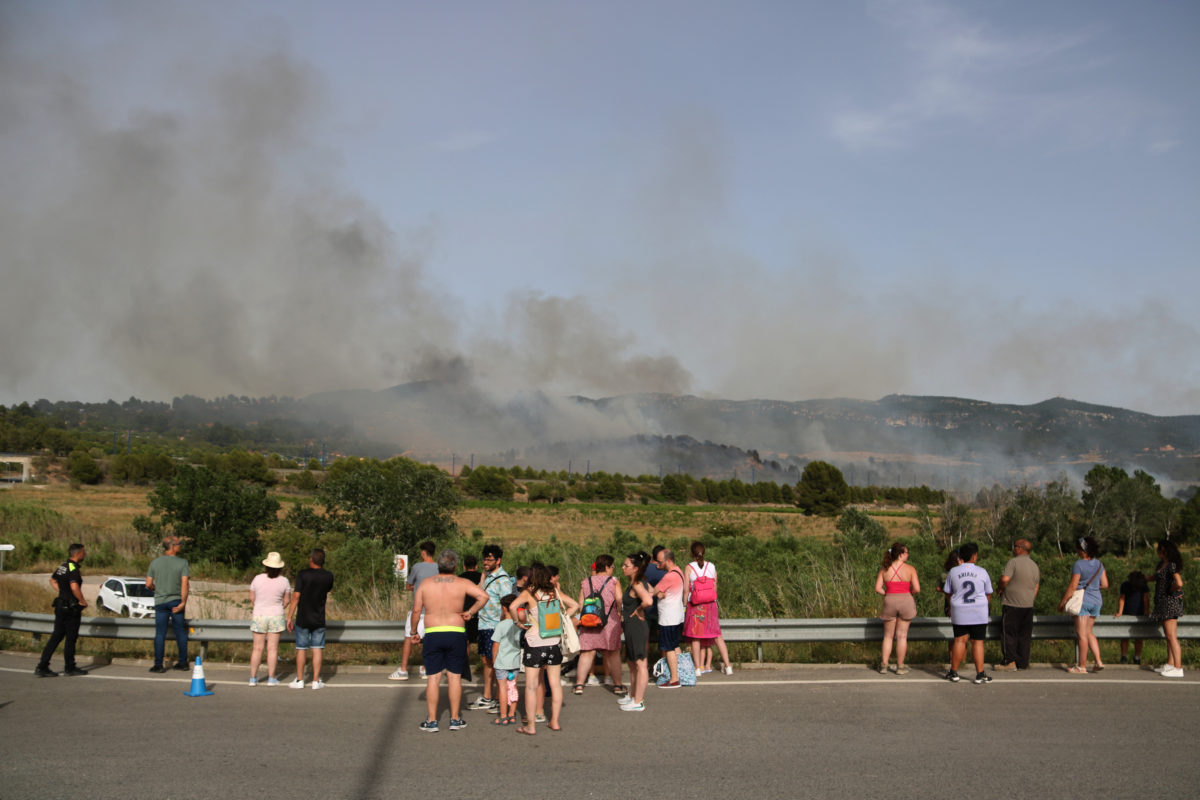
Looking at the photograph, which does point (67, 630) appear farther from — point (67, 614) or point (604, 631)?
point (604, 631)

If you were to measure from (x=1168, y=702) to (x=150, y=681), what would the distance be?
37.8 ft

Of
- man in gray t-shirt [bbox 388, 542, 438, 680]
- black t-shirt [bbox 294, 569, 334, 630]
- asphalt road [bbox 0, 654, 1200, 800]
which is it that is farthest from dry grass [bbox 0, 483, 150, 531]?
asphalt road [bbox 0, 654, 1200, 800]

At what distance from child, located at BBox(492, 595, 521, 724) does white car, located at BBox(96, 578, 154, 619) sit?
18.8 m

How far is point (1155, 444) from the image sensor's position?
6604 inches

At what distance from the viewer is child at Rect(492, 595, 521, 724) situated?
344 inches

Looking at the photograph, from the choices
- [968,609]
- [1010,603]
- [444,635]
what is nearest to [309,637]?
[444,635]

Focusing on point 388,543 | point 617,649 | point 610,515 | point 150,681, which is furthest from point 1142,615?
point 610,515

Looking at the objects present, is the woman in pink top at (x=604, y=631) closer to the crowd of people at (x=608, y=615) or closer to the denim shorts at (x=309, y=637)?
the crowd of people at (x=608, y=615)

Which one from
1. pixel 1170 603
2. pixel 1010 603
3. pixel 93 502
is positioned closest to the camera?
pixel 1170 603

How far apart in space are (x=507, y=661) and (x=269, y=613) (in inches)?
136

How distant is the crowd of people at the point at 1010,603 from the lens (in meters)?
10.5

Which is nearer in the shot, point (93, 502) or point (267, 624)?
point (267, 624)

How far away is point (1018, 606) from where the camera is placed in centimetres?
1082

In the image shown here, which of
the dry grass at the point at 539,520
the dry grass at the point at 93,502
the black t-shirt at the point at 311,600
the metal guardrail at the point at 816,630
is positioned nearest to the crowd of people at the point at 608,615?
the black t-shirt at the point at 311,600
